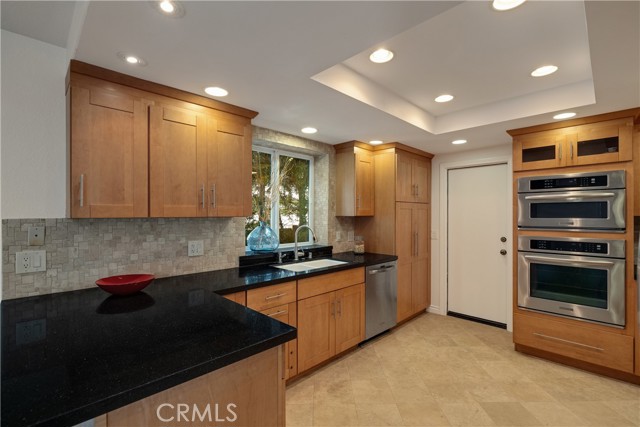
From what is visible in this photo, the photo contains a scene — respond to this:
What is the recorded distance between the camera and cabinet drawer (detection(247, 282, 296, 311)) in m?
2.12

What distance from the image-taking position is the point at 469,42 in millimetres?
1784

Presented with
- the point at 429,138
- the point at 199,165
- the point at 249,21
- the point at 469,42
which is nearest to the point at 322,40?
the point at 249,21

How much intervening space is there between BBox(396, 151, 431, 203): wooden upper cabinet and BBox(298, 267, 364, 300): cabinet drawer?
114 centimetres

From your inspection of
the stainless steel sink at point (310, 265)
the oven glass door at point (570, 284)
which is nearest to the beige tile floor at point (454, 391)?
the oven glass door at point (570, 284)

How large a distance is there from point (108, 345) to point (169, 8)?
52.1 inches

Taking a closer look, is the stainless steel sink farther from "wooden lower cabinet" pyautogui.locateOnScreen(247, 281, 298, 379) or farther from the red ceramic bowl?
the red ceramic bowl

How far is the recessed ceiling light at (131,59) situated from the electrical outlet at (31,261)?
3.87ft

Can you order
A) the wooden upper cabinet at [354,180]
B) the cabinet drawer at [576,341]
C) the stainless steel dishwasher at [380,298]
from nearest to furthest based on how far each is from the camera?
the cabinet drawer at [576,341], the stainless steel dishwasher at [380,298], the wooden upper cabinet at [354,180]

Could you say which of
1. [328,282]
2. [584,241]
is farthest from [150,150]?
[584,241]

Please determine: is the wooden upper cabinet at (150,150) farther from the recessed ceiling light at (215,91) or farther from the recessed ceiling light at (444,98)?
the recessed ceiling light at (444,98)

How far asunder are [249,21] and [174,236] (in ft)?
5.28

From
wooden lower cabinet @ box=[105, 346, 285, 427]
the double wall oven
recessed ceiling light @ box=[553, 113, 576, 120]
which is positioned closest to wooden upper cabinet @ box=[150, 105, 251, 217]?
wooden lower cabinet @ box=[105, 346, 285, 427]

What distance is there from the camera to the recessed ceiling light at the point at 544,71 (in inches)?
81.4

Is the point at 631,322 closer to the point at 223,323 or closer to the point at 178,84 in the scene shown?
the point at 223,323
